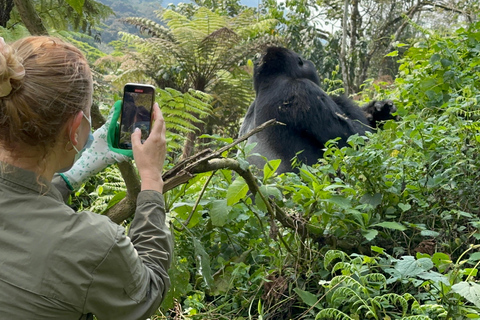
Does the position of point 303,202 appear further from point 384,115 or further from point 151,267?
point 384,115

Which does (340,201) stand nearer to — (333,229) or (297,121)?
(333,229)

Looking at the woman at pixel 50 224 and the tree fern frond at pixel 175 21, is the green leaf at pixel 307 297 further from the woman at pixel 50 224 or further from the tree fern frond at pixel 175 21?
the tree fern frond at pixel 175 21

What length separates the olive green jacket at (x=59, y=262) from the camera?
83cm

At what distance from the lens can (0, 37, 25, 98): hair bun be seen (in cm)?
82

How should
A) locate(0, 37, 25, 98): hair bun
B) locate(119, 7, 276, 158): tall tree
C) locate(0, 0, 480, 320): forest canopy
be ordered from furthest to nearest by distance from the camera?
locate(119, 7, 276, 158): tall tree, locate(0, 0, 480, 320): forest canopy, locate(0, 37, 25, 98): hair bun

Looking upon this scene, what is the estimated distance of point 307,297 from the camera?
4.19 ft

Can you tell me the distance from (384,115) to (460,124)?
1.89 m

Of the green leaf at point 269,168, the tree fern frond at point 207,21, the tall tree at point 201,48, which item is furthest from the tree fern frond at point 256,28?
the green leaf at point 269,168

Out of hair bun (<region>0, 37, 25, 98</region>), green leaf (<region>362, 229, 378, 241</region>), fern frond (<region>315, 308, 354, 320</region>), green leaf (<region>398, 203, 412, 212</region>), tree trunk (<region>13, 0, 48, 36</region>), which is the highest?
tree trunk (<region>13, 0, 48, 36</region>)

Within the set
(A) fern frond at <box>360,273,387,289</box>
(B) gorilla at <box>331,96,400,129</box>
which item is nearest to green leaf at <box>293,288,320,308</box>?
(A) fern frond at <box>360,273,387,289</box>

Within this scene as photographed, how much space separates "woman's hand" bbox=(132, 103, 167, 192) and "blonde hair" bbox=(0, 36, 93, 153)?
20cm

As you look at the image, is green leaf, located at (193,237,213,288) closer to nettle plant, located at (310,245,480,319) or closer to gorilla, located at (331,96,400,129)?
nettle plant, located at (310,245,480,319)

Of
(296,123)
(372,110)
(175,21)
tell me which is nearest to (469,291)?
(296,123)

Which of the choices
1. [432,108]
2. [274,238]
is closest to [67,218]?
[274,238]
